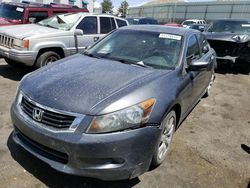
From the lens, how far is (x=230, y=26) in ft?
34.1

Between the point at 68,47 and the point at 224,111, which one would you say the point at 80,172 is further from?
the point at 68,47

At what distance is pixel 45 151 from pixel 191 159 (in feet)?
6.40

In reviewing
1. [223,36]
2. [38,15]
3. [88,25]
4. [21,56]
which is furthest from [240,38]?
[21,56]

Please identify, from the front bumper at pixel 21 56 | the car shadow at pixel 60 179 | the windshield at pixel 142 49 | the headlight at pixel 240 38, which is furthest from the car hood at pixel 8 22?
the headlight at pixel 240 38

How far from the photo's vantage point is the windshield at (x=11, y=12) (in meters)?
8.85

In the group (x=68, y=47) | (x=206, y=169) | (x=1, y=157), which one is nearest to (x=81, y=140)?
(x=1, y=157)

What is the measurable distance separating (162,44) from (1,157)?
104 inches

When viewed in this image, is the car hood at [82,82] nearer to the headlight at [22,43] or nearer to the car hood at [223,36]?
the headlight at [22,43]

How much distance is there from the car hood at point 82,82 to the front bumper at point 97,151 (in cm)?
27

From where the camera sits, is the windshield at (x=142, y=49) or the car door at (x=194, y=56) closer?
the windshield at (x=142, y=49)

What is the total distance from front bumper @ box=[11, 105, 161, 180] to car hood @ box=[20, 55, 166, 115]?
0.90 feet

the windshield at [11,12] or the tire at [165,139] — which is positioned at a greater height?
the windshield at [11,12]

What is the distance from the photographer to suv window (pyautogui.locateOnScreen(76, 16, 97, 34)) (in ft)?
24.8

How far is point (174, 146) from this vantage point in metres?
4.09
